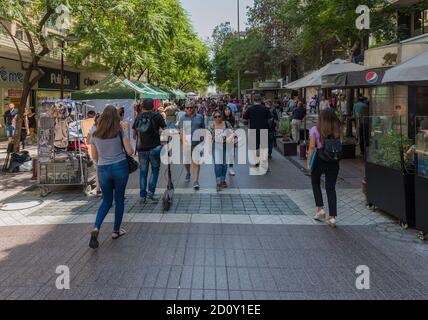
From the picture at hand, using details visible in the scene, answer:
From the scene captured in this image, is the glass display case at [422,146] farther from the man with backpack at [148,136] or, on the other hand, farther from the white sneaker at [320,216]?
the man with backpack at [148,136]

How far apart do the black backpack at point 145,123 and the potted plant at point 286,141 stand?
25.8 ft

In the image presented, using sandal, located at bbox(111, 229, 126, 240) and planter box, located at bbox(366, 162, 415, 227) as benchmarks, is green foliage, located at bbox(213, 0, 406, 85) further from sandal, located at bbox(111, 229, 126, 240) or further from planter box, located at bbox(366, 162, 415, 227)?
sandal, located at bbox(111, 229, 126, 240)

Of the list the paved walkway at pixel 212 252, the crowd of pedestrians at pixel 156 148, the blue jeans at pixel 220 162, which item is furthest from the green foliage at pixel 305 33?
the paved walkway at pixel 212 252

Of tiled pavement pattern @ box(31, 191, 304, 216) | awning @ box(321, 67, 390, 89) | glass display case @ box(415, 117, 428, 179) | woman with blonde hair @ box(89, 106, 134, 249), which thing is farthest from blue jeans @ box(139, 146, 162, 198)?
awning @ box(321, 67, 390, 89)

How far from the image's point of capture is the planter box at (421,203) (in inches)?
236

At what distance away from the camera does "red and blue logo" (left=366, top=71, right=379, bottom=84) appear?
10.8 m

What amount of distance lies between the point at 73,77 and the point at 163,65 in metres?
6.67

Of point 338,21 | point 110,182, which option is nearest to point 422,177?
point 110,182

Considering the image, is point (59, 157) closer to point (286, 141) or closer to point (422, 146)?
point (422, 146)

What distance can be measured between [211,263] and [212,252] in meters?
0.39

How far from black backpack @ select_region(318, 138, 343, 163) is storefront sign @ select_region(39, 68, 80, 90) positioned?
2019 cm
